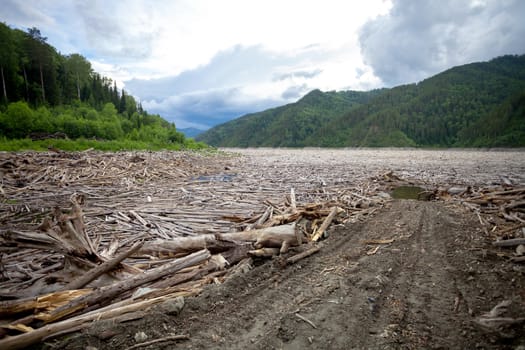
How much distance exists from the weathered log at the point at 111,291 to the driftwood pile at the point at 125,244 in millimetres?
11

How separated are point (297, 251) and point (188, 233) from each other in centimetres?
276

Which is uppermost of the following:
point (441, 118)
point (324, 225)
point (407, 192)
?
point (441, 118)

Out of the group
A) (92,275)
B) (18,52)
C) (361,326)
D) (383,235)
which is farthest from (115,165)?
(18,52)

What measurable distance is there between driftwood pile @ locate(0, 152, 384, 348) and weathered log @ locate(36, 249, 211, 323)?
0.01 meters

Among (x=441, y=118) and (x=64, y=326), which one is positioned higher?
(x=441, y=118)

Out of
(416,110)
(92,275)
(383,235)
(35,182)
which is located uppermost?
(416,110)

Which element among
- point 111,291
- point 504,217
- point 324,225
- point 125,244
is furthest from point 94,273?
point 504,217

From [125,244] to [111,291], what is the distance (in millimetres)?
2622

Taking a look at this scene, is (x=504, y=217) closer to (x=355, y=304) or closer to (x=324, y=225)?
(x=324, y=225)

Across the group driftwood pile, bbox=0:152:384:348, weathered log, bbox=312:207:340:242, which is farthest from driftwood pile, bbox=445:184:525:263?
weathered log, bbox=312:207:340:242

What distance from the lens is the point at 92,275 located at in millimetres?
3754

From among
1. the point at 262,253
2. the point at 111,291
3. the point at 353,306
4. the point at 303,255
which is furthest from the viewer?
the point at 303,255

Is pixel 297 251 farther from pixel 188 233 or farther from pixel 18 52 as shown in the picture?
pixel 18 52

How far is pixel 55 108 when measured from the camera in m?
61.6
